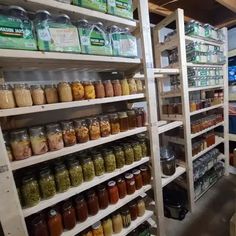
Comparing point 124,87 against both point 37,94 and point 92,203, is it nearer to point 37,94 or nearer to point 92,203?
point 37,94

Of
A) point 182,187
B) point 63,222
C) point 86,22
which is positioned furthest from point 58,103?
point 182,187

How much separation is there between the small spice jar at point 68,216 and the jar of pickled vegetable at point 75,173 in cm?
14

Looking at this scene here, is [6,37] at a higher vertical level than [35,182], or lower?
higher

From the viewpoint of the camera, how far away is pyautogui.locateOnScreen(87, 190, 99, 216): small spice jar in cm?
104

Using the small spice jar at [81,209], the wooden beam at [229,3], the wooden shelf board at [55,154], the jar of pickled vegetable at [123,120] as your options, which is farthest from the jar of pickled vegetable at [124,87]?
the wooden beam at [229,3]

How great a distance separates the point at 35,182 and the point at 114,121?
0.56 meters

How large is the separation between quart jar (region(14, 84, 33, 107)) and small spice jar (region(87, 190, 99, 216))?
65 centimetres

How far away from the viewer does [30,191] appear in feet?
2.75

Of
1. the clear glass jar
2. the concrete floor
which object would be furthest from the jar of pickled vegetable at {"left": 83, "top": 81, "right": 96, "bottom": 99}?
the concrete floor

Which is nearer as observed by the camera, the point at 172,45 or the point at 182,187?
the point at 172,45

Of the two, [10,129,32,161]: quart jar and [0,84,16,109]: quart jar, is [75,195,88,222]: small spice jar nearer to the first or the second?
[10,129,32,161]: quart jar

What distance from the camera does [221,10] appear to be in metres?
2.04

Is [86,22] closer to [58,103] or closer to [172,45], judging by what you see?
[58,103]

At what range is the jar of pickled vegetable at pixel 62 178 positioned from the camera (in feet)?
3.01
